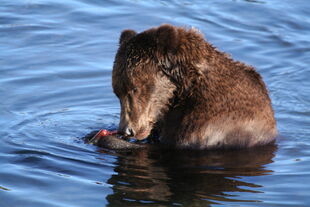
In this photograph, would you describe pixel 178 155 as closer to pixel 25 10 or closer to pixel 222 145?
pixel 222 145

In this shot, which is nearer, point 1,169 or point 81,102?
point 1,169

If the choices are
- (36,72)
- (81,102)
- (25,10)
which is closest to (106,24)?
(25,10)

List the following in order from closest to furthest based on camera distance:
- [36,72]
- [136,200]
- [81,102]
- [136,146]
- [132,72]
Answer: [136,200], [132,72], [136,146], [81,102], [36,72]

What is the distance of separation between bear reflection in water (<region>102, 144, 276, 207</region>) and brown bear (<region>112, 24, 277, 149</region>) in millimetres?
203

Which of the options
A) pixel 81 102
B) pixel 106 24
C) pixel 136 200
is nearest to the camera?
pixel 136 200

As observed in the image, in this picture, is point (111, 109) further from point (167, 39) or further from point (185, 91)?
point (167, 39)

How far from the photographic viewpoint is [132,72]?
991cm

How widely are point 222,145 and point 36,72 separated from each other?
199 inches

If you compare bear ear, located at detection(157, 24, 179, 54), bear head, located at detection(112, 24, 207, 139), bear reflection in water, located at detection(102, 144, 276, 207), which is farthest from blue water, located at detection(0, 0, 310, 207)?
bear ear, located at detection(157, 24, 179, 54)

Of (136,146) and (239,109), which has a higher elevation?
(239,109)

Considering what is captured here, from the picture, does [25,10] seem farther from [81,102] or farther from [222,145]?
[222,145]

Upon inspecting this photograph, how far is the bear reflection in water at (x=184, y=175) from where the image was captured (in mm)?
8992

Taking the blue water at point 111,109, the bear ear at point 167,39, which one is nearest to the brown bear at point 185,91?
the bear ear at point 167,39

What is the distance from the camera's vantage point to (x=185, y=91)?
396 inches
